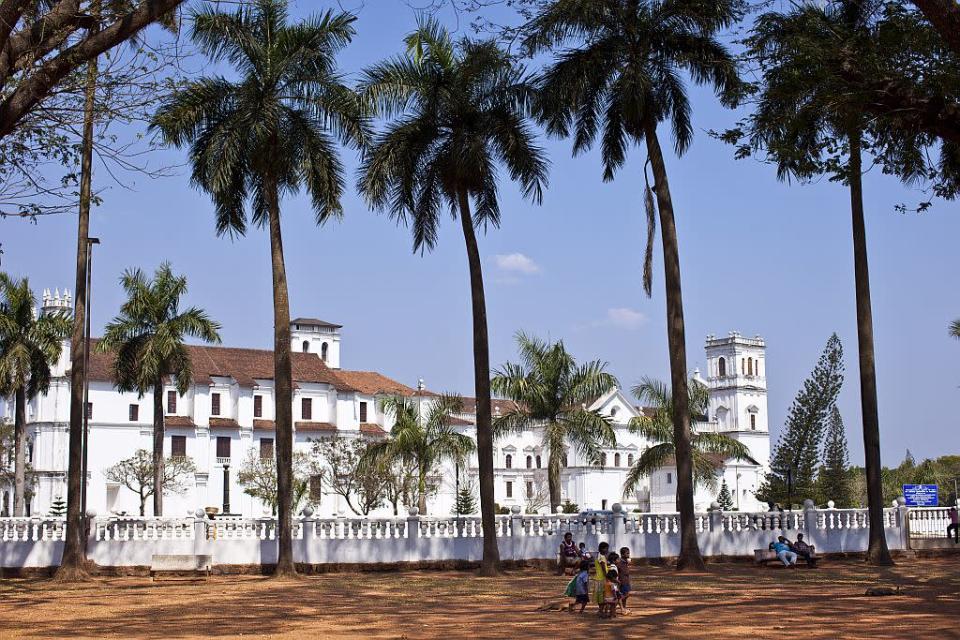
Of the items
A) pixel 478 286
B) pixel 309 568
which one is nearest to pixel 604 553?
pixel 478 286

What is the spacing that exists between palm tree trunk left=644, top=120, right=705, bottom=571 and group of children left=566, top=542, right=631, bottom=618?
9096 millimetres

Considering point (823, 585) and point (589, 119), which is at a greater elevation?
point (589, 119)

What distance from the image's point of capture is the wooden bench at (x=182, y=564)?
28766 millimetres

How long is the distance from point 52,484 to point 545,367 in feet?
157

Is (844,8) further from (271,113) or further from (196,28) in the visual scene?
(196,28)

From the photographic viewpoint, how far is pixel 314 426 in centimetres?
9150

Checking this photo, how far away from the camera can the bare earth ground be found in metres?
16.3

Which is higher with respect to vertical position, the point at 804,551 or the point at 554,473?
the point at 554,473

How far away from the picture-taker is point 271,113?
27.9 metres

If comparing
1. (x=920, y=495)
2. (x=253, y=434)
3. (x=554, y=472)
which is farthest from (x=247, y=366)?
(x=920, y=495)

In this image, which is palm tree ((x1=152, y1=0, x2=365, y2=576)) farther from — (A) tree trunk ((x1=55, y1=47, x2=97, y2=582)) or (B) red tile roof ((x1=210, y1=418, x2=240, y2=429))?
(B) red tile roof ((x1=210, y1=418, x2=240, y2=429))

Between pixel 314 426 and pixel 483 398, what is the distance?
64.1 m

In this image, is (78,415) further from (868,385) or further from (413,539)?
(868,385)

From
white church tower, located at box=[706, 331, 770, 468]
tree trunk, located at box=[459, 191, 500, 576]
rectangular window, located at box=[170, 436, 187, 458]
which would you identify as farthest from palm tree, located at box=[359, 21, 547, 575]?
white church tower, located at box=[706, 331, 770, 468]
